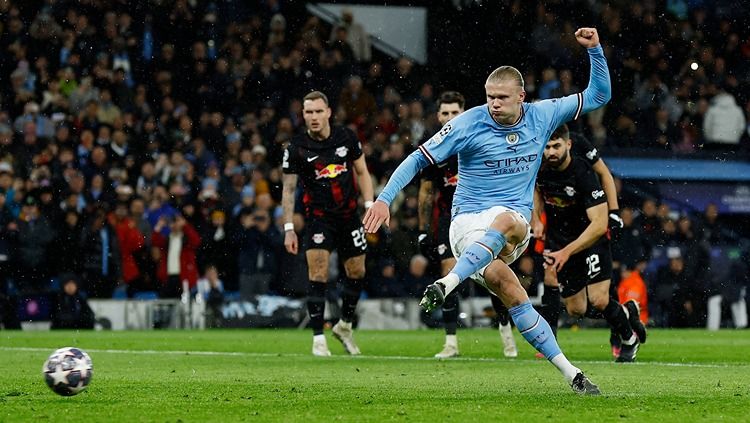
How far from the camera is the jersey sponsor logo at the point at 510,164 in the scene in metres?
8.21

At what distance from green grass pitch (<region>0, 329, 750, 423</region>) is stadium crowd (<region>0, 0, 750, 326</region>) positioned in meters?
5.39

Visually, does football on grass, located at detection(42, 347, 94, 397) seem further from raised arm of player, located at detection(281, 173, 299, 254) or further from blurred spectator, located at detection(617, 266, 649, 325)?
blurred spectator, located at detection(617, 266, 649, 325)

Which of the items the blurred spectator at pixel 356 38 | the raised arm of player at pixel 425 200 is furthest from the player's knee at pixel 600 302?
the blurred spectator at pixel 356 38

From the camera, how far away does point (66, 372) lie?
24.2 ft

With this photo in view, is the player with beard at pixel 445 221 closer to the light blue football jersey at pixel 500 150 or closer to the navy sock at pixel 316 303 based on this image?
the navy sock at pixel 316 303

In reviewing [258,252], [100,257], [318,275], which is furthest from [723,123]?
[318,275]

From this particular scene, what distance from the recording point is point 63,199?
19984mm

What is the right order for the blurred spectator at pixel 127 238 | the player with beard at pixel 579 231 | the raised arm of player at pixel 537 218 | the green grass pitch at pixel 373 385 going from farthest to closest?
the blurred spectator at pixel 127 238, the raised arm of player at pixel 537 218, the player with beard at pixel 579 231, the green grass pitch at pixel 373 385

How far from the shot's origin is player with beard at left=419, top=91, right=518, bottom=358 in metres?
12.4

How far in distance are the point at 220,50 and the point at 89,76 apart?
324 cm

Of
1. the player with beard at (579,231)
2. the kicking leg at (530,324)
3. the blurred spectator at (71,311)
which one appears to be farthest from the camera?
the blurred spectator at (71,311)

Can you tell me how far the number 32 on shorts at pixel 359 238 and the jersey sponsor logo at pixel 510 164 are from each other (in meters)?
4.77

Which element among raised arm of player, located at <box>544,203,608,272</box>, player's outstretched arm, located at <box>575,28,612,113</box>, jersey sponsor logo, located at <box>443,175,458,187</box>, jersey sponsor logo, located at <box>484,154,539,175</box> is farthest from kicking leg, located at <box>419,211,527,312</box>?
jersey sponsor logo, located at <box>443,175,458,187</box>

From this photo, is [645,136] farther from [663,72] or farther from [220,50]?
[220,50]
